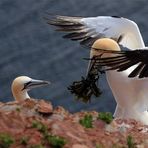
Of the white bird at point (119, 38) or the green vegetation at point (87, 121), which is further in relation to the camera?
the white bird at point (119, 38)

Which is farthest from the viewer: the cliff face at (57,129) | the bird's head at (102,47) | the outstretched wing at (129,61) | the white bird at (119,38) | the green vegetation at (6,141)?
the white bird at (119,38)

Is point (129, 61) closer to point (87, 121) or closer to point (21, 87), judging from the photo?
point (87, 121)

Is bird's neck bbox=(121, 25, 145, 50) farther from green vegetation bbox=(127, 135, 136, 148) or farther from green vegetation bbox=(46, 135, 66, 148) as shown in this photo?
green vegetation bbox=(46, 135, 66, 148)

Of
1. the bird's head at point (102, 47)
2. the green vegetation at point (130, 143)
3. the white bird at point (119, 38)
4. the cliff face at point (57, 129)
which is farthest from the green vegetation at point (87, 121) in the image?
the white bird at point (119, 38)

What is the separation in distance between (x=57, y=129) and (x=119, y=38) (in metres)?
5.47

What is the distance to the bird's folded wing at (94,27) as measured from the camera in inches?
489

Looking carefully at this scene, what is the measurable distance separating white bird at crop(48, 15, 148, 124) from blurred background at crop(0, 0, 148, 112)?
291 cm

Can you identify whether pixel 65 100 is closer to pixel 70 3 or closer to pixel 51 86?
pixel 51 86

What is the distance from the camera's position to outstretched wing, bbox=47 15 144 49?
40.3 ft

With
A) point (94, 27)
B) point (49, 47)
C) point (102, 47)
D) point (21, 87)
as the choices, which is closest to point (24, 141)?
point (102, 47)

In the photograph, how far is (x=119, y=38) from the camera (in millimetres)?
12547

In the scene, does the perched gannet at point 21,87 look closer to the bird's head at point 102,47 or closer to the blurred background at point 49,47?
the bird's head at point 102,47

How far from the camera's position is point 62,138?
23.0 feet

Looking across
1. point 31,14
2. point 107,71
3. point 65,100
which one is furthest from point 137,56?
point 31,14
